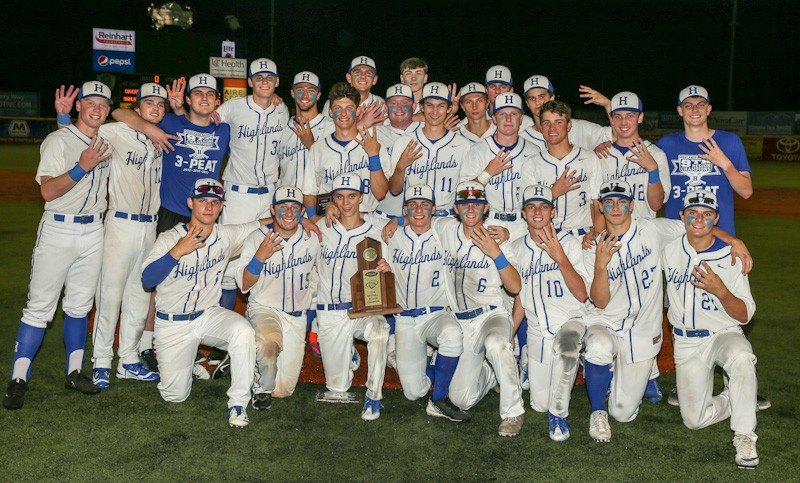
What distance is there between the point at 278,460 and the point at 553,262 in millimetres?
2561

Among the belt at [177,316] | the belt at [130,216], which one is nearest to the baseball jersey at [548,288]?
the belt at [177,316]

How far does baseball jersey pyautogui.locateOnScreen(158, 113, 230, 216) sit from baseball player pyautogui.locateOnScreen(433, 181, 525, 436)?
7.29ft

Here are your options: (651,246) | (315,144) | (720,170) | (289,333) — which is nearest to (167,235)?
(289,333)

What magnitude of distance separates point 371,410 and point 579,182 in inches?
105

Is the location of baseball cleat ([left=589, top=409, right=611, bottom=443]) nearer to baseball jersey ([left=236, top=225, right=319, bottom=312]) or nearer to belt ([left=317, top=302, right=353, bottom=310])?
belt ([left=317, top=302, right=353, bottom=310])

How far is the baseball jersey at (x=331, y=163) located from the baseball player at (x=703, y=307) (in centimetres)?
282

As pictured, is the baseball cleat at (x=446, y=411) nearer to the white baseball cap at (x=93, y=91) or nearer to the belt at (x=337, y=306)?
the belt at (x=337, y=306)

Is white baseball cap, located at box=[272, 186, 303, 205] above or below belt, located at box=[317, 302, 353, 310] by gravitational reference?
above

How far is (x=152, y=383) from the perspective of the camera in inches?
264

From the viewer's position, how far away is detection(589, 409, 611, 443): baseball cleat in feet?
18.5

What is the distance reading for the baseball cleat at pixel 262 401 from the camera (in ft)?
20.2

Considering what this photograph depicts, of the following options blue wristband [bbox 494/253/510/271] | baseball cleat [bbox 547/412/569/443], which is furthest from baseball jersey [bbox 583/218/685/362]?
baseball cleat [bbox 547/412/569/443]

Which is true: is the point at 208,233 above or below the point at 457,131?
below

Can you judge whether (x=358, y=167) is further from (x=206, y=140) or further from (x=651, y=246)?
(x=651, y=246)
